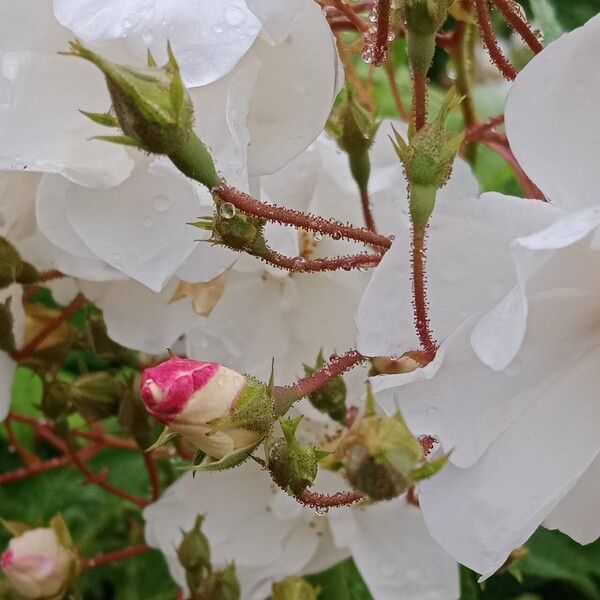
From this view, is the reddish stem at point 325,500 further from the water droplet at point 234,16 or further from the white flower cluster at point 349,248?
the water droplet at point 234,16

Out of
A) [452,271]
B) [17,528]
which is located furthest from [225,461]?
[17,528]

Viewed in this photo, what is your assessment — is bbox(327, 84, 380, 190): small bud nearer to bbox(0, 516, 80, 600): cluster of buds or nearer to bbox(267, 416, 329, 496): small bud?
bbox(267, 416, 329, 496): small bud

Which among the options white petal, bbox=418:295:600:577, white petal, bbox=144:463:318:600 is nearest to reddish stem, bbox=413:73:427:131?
white petal, bbox=418:295:600:577

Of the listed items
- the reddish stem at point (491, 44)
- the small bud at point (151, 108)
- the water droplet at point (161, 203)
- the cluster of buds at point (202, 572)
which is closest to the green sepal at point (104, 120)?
the small bud at point (151, 108)

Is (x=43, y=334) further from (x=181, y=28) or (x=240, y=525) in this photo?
(x=181, y=28)

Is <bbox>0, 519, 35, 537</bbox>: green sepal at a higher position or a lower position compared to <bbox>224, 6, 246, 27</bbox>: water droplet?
lower

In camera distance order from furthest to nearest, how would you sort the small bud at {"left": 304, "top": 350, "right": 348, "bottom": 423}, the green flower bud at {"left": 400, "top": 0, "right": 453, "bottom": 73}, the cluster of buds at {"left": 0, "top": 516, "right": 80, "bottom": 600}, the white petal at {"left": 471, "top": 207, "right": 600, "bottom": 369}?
the cluster of buds at {"left": 0, "top": 516, "right": 80, "bottom": 600}, the small bud at {"left": 304, "top": 350, "right": 348, "bottom": 423}, the green flower bud at {"left": 400, "top": 0, "right": 453, "bottom": 73}, the white petal at {"left": 471, "top": 207, "right": 600, "bottom": 369}
